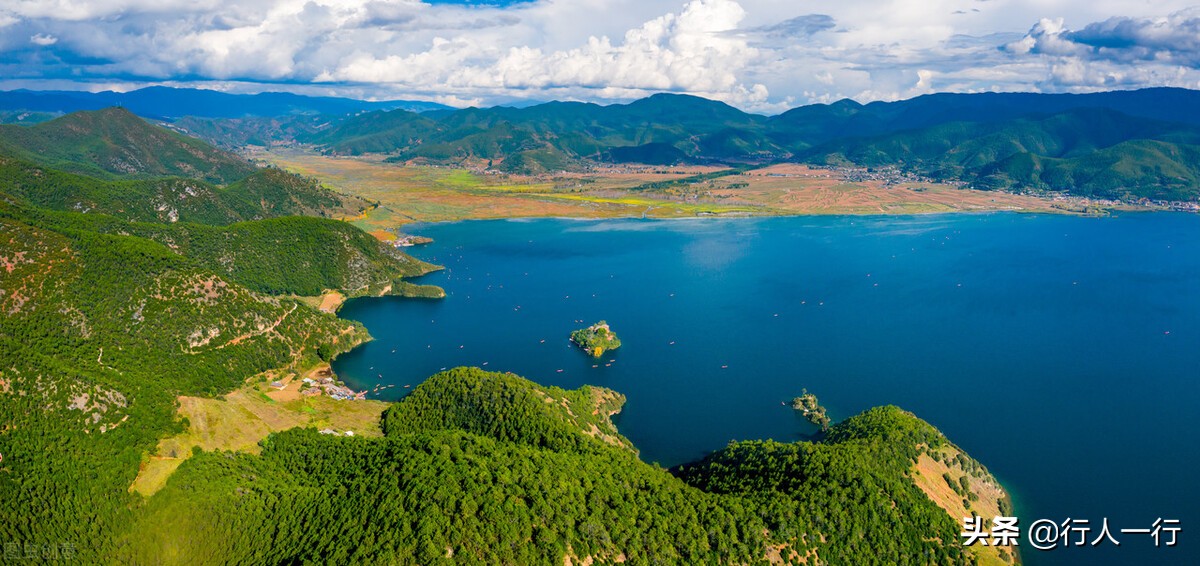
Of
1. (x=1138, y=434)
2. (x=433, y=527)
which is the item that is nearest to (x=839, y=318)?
(x=1138, y=434)

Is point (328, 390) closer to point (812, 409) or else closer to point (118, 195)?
point (812, 409)

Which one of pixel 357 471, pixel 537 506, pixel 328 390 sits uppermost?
pixel 537 506

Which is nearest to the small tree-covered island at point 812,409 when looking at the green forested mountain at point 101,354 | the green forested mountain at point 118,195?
the green forested mountain at point 101,354

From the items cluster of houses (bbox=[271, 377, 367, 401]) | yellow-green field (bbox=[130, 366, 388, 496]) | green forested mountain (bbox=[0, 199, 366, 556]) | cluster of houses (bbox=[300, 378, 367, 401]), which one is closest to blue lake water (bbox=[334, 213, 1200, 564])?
cluster of houses (bbox=[300, 378, 367, 401])

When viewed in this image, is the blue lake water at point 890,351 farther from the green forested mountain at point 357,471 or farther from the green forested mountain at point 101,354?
the green forested mountain at point 101,354

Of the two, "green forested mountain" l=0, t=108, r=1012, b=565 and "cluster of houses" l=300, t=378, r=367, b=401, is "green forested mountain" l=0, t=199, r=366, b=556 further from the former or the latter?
"cluster of houses" l=300, t=378, r=367, b=401

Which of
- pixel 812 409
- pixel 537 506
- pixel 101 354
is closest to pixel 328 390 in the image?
pixel 101 354

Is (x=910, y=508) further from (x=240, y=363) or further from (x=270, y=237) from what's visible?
(x=270, y=237)
